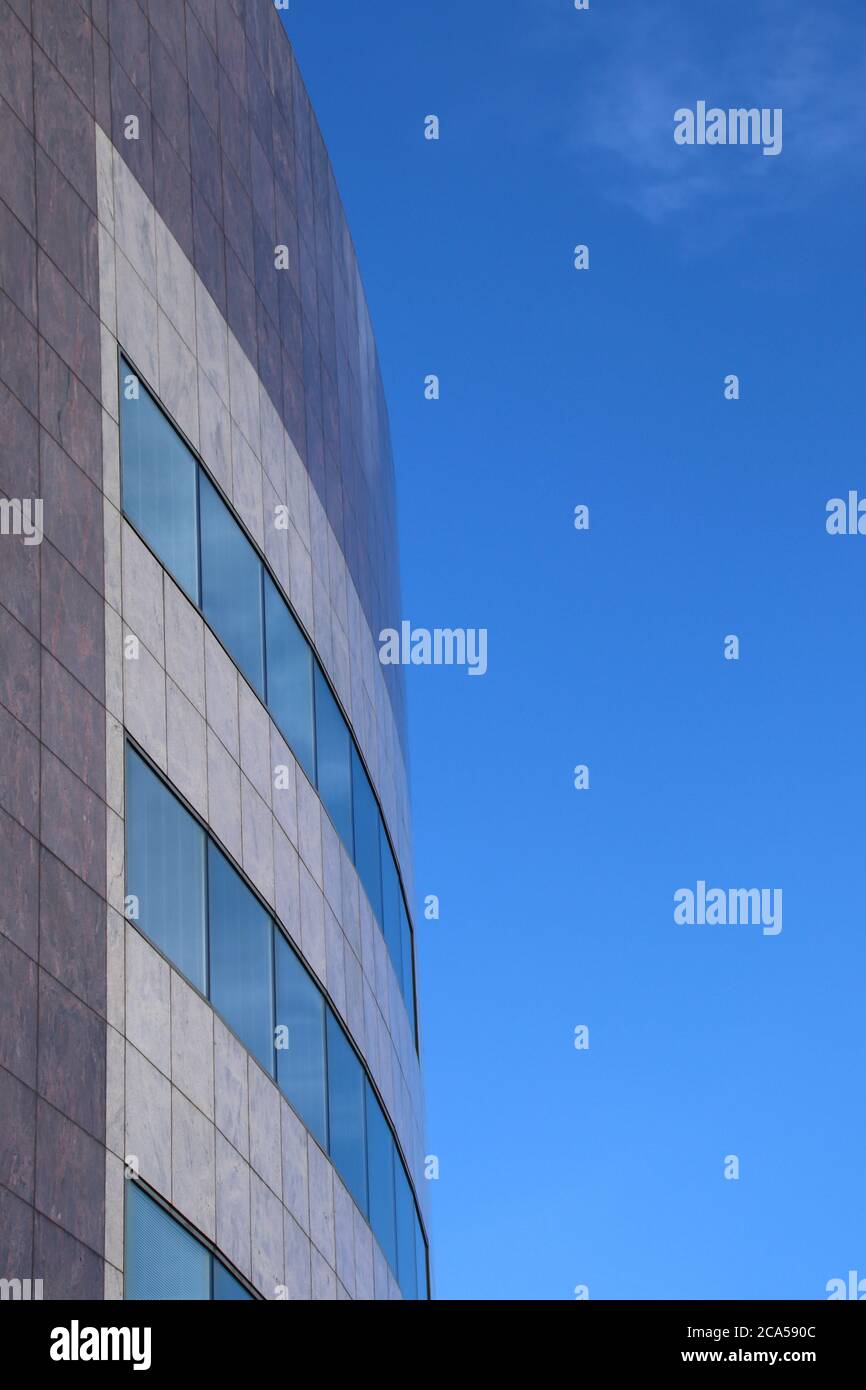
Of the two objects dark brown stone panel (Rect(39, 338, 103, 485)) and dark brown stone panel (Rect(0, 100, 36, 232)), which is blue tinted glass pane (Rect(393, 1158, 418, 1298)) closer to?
dark brown stone panel (Rect(39, 338, 103, 485))

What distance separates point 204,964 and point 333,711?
8.17 meters

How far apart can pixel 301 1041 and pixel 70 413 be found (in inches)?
383

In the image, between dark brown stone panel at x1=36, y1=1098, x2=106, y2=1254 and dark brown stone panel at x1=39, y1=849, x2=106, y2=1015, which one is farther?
dark brown stone panel at x1=39, y1=849, x2=106, y2=1015

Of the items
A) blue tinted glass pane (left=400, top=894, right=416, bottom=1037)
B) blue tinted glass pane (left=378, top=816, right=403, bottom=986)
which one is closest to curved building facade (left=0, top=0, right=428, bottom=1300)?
blue tinted glass pane (left=378, top=816, right=403, bottom=986)

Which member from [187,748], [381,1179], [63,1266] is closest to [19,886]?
[63,1266]

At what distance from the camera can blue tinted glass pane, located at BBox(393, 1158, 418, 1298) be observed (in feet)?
94.9

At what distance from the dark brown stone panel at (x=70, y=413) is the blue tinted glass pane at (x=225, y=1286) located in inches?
330

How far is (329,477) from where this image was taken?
89.1 feet

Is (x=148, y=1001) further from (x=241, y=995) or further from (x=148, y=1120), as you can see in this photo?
(x=241, y=995)

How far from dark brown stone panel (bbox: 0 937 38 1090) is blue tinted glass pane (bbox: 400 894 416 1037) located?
18729 mm

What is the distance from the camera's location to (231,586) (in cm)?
2088

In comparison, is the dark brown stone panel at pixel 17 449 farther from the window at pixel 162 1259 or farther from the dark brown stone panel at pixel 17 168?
the window at pixel 162 1259

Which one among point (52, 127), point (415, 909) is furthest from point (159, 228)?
point (415, 909)
